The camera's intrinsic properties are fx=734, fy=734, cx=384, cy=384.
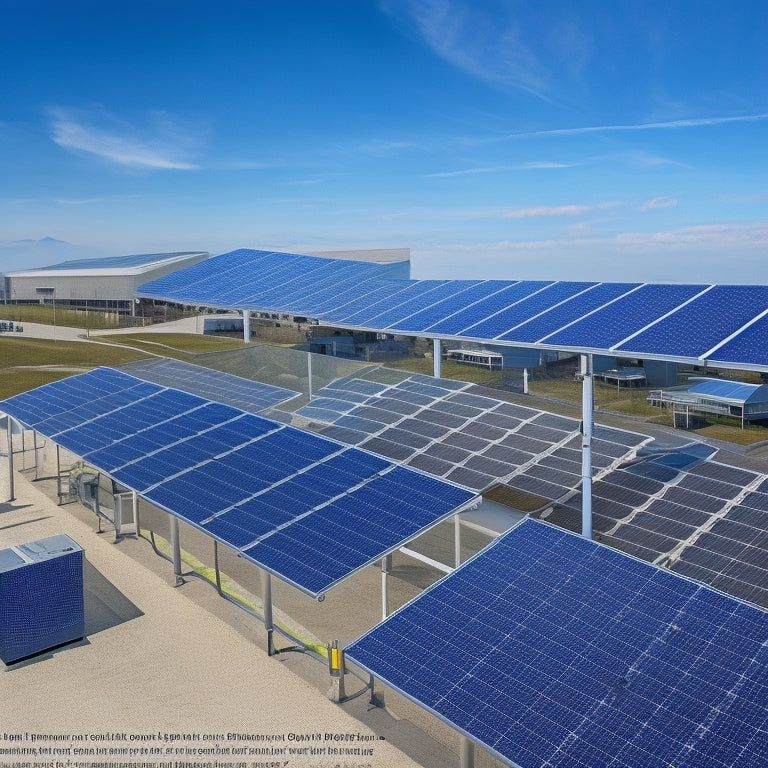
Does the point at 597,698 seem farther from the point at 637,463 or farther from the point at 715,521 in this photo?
the point at 637,463

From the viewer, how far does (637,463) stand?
53.0 feet

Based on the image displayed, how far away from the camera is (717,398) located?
19297 millimetres

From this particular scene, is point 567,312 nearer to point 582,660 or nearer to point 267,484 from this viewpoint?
point 267,484

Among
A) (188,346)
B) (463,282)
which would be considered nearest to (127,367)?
(188,346)

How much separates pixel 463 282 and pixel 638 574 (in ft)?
48.2

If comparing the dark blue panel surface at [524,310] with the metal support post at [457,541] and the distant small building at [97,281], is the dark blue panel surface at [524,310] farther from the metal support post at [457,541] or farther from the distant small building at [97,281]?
the distant small building at [97,281]

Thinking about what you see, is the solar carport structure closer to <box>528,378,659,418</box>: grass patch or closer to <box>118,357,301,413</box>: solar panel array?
<box>528,378,659,418</box>: grass patch

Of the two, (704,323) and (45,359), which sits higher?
(704,323)

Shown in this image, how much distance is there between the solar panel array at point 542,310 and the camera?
13.3 m

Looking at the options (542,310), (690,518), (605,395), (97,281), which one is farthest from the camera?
(97,281)

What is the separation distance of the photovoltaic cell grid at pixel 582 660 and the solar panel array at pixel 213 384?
47.5 ft

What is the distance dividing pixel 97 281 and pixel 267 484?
57435mm

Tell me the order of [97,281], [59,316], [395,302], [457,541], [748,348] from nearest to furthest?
[748,348], [457,541], [395,302], [97,281], [59,316]

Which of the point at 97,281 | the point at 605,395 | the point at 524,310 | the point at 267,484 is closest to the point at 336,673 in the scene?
the point at 267,484
